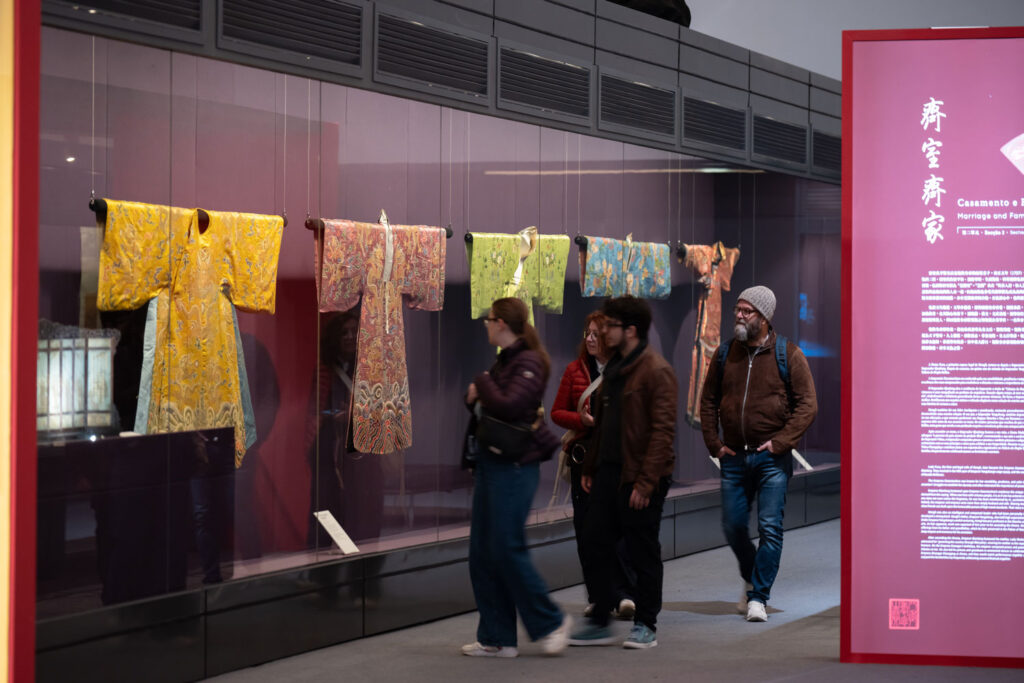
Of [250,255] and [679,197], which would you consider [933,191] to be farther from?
[679,197]

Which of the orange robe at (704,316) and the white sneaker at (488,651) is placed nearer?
the white sneaker at (488,651)

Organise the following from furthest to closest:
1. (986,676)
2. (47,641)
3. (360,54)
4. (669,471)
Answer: (360,54)
(669,471)
(986,676)
(47,641)

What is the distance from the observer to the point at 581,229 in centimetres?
696

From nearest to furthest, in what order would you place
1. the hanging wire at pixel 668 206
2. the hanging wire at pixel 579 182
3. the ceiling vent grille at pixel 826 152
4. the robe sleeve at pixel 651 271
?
the hanging wire at pixel 579 182, the robe sleeve at pixel 651 271, the hanging wire at pixel 668 206, the ceiling vent grille at pixel 826 152

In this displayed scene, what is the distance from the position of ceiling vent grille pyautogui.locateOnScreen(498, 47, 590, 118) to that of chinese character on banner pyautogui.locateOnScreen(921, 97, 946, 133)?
2.43 m

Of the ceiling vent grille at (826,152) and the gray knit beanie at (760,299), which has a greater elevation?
the ceiling vent grille at (826,152)

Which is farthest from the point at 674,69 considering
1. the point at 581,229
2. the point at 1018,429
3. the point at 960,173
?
the point at 1018,429

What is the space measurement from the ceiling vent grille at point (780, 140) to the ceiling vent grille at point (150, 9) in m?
4.78

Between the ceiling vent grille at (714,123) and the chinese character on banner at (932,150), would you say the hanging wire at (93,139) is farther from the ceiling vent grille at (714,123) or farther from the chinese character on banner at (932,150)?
the ceiling vent grille at (714,123)

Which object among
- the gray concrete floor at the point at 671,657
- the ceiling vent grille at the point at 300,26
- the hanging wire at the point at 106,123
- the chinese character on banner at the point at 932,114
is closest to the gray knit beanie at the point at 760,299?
the chinese character on banner at the point at 932,114

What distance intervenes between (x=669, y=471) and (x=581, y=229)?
7.40 ft

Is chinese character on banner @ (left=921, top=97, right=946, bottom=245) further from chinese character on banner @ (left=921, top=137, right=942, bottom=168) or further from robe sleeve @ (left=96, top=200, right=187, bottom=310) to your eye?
robe sleeve @ (left=96, top=200, right=187, bottom=310)

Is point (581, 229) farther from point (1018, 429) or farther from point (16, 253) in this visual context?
point (16, 253)

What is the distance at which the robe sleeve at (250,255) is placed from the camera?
4961 mm
